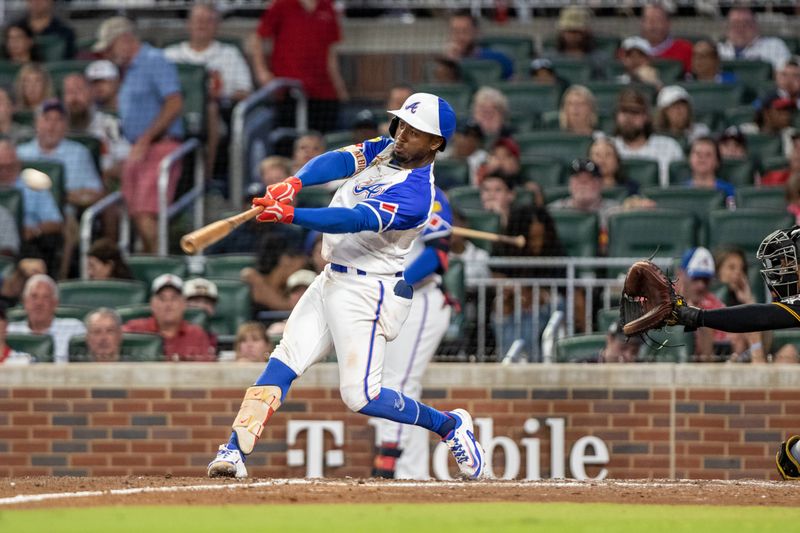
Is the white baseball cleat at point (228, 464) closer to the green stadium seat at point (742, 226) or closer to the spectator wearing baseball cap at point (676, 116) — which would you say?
the green stadium seat at point (742, 226)

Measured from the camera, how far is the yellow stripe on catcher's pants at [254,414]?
22.4ft

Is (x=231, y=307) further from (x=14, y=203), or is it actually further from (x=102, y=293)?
(x=14, y=203)

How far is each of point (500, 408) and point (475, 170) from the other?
2.94m

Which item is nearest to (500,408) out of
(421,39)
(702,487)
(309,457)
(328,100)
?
(309,457)

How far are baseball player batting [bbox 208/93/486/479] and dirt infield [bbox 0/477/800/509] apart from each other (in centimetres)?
34

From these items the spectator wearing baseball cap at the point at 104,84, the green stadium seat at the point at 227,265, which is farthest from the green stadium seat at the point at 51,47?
the green stadium seat at the point at 227,265

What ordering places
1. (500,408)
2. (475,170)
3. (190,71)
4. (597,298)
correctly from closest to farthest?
(500,408), (597,298), (475,170), (190,71)

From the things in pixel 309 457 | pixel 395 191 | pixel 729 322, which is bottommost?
pixel 309 457

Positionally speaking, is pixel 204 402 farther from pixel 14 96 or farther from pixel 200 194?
pixel 14 96

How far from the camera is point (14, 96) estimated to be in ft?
44.5

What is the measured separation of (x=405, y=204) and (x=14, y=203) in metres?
5.58

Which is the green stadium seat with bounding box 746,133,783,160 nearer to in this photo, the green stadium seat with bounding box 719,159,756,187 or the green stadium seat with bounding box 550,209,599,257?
the green stadium seat with bounding box 719,159,756,187

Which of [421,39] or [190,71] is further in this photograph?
[421,39]

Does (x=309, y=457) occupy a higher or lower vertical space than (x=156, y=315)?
lower
